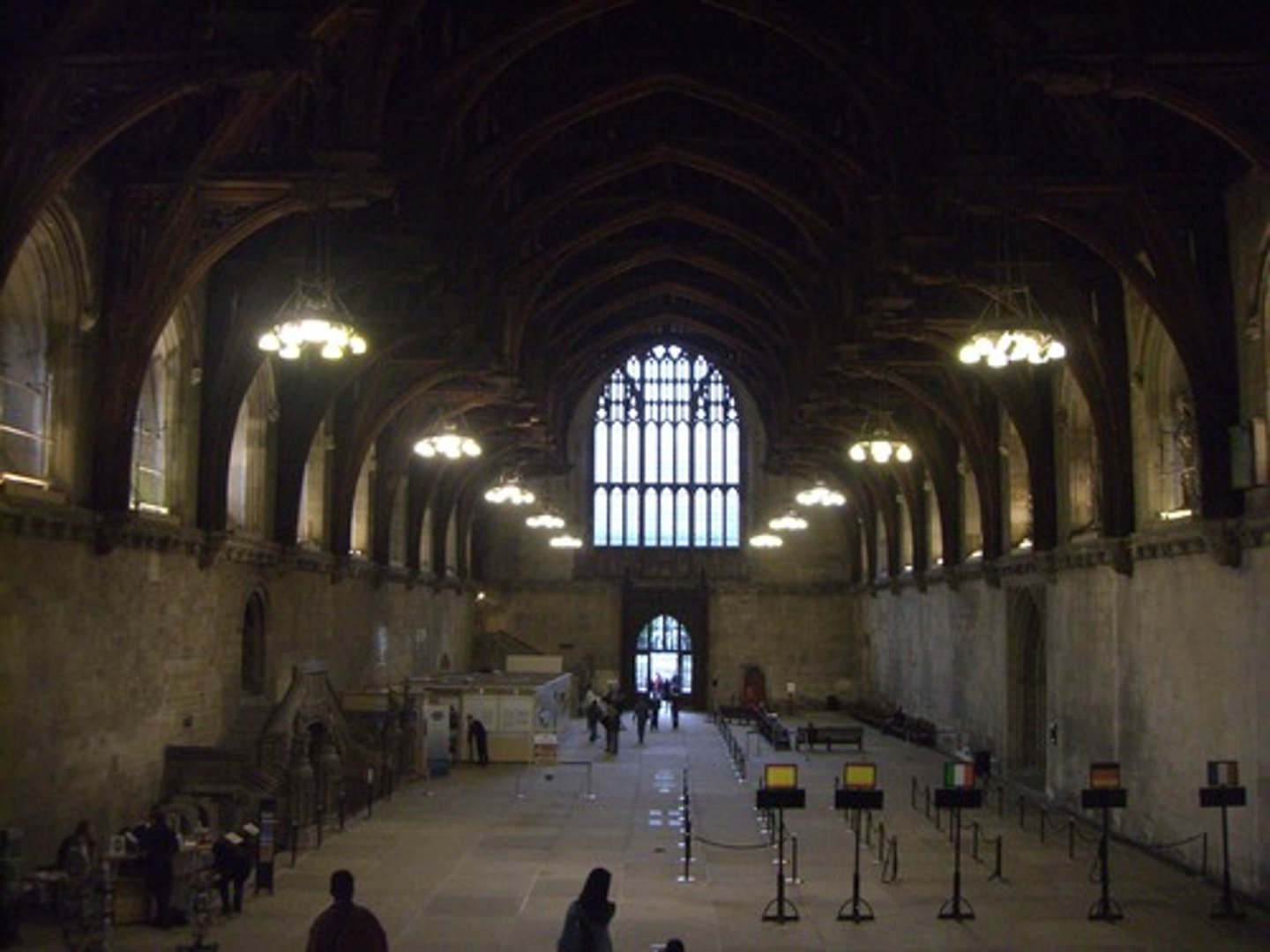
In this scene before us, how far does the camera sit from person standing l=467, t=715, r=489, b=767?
30906 millimetres

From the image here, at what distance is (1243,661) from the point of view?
55.1ft

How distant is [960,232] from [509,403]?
1534cm

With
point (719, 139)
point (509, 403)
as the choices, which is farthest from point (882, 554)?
point (719, 139)

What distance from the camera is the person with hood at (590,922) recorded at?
28.2ft

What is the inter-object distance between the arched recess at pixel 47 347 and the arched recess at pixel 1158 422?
13.9 m

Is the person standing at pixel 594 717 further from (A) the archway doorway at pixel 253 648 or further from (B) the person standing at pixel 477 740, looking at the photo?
(A) the archway doorway at pixel 253 648

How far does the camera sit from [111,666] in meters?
18.0

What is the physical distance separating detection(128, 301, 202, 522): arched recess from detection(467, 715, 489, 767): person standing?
37.5 feet

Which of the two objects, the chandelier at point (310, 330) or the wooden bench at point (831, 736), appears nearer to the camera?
the chandelier at point (310, 330)

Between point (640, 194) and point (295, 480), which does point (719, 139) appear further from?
point (295, 480)

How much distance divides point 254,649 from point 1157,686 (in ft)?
47.2

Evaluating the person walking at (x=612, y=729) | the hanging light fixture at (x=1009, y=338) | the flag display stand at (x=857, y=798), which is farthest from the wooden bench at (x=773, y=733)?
the flag display stand at (x=857, y=798)

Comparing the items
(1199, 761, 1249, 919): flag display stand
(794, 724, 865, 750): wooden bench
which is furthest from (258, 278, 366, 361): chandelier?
(794, 724, 865, 750): wooden bench

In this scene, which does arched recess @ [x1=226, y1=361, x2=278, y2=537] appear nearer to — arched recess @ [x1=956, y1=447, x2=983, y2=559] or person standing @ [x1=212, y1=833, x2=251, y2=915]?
person standing @ [x1=212, y1=833, x2=251, y2=915]
